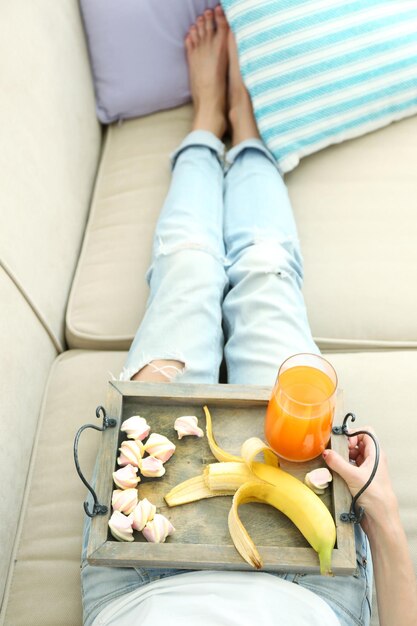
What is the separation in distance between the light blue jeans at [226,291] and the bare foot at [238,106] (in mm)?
53

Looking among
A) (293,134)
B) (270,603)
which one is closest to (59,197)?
(293,134)

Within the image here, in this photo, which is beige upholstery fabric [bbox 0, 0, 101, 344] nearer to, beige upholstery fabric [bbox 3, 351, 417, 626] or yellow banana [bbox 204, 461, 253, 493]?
beige upholstery fabric [bbox 3, 351, 417, 626]

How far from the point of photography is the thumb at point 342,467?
35.2 inches

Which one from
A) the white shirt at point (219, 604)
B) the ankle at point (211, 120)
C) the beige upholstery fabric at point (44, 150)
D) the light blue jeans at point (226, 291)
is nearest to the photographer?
the white shirt at point (219, 604)

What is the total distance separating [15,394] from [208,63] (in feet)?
3.29

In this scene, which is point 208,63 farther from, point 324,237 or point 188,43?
point 324,237

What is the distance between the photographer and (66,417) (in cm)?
119

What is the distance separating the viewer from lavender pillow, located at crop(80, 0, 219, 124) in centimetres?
158

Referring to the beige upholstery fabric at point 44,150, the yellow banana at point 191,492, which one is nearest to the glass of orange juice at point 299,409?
the yellow banana at point 191,492

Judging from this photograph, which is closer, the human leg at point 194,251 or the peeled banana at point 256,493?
the peeled banana at point 256,493

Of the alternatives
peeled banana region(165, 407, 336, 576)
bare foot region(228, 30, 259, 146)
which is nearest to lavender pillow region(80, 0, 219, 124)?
bare foot region(228, 30, 259, 146)

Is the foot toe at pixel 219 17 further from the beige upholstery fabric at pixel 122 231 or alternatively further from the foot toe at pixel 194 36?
the beige upholstery fabric at pixel 122 231

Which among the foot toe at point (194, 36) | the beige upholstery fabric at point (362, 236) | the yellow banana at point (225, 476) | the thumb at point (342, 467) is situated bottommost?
the beige upholstery fabric at point (362, 236)

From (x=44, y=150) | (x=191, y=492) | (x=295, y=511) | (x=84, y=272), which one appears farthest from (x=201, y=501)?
(x=44, y=150)
